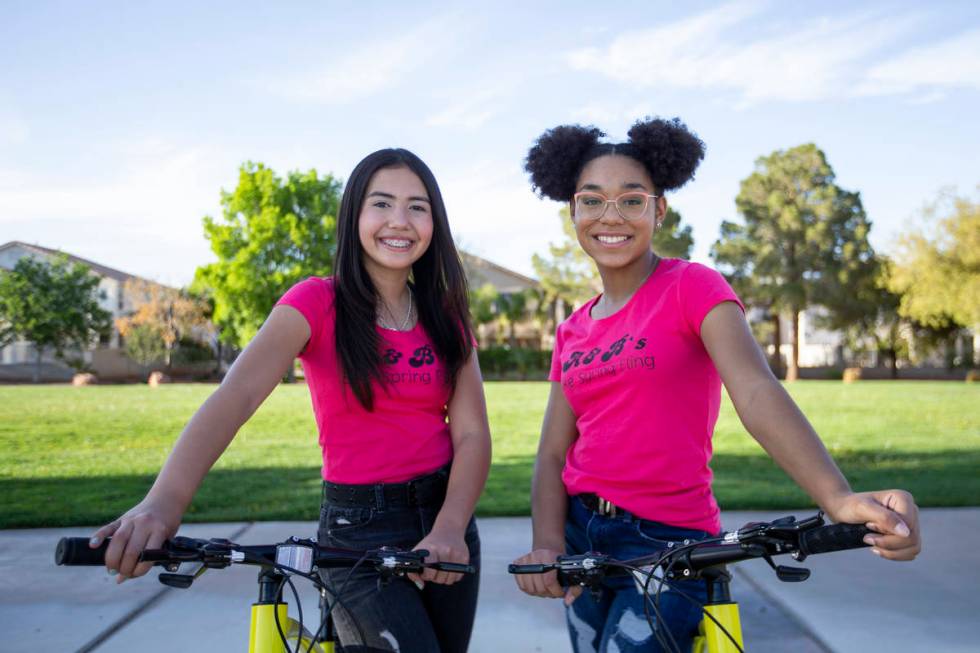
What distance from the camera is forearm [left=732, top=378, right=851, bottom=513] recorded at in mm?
1865

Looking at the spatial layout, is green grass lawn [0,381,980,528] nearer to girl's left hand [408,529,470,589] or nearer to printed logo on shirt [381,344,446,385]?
printed logo on shirt [381,344,446,385]

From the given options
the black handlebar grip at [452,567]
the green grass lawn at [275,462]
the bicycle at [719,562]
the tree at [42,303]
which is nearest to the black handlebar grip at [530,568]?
the bicycle at [719,562]

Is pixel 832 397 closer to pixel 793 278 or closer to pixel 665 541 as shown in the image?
pixel 793 278

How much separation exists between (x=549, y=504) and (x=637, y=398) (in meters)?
0.48

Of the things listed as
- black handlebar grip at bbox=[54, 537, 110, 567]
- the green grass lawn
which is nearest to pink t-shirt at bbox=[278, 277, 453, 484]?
black handlebar grip at bbox=[54, 537, 110, 567]

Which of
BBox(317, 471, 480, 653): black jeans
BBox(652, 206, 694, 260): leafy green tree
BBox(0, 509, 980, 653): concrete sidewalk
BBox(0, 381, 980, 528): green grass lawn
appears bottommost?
BBox(0, 509, 980, 653): concrete sidewalk

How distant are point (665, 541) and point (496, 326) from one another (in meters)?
52.9

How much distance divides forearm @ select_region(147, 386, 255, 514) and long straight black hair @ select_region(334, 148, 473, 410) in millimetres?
367

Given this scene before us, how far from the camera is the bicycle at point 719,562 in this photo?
1676mm

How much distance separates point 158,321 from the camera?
1713 inches

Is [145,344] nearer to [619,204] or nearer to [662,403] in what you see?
[619,204]

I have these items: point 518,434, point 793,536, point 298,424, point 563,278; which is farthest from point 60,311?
point 563,278

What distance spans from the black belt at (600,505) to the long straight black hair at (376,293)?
0.54 metres

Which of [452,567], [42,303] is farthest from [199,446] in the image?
[42,303]
